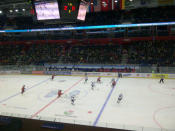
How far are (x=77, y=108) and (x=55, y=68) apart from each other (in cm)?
1349

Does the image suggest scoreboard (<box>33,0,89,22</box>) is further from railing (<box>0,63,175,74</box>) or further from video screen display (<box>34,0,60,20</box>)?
railing (<box>0,63,175,74</box>)

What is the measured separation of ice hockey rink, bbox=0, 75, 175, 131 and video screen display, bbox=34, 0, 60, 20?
15.4ft

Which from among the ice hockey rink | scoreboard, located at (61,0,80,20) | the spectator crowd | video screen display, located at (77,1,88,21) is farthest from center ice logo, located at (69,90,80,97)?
the spectator crowd

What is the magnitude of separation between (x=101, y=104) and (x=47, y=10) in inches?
278

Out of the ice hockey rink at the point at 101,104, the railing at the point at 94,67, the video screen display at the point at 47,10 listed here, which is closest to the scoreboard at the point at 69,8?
the video screen display at the point at 47,10

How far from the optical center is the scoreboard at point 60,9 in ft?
25.6

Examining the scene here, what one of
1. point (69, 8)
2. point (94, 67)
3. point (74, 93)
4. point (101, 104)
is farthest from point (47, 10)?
point (94, 67)

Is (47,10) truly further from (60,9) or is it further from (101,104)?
(101,104)

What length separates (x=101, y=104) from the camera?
38.3 ft

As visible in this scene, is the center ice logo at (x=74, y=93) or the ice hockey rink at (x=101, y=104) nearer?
the ice hockey rink at (x=101, y=104)

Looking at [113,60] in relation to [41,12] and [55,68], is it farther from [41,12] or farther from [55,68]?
[41,12]

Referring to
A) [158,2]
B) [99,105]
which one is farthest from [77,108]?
[158,2]

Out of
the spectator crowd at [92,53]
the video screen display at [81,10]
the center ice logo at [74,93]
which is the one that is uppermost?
the video screen display at [81,10]

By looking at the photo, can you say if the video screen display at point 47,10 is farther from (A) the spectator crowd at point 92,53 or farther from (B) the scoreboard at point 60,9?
(A) the spectator crowd at point 92,53
